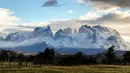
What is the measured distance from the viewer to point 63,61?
186 m

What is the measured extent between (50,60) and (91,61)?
23.2m

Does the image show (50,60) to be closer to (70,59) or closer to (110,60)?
(70,59)

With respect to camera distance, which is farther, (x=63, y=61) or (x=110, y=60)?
(x=110, y=60)

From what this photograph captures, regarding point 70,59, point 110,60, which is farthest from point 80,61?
point 110,60

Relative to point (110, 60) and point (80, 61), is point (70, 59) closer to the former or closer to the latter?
point (80, 61)

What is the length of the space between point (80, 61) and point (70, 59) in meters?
5.96

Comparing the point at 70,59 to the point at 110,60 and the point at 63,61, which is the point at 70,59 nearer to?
the point at 63,61

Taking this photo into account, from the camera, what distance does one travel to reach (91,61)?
190750mm

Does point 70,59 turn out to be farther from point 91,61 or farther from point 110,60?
point 110,60

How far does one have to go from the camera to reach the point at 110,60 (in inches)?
7869

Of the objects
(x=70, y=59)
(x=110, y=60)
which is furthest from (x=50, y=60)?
(x=110, y=60)

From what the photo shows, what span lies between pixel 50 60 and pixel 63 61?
12605 millimetres

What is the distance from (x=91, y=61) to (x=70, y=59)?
37.9ft

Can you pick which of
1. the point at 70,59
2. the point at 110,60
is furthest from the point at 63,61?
the point at 110,60
